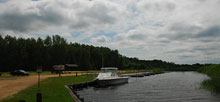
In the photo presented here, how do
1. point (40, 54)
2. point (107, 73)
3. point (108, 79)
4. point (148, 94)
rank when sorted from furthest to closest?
1. point (40, 54)
2. point (107, 73)
3. point (108, 79)
4. point (148, 94)

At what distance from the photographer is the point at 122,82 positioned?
46594 millimetres

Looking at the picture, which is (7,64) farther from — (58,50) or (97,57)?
(97,57)

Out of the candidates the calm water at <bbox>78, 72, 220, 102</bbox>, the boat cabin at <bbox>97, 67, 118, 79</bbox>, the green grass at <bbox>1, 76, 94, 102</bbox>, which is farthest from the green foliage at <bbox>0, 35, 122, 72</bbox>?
the green grass at <bbox>1, 76, 94, 102</bbox>

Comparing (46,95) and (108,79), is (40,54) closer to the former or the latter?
(108,79)

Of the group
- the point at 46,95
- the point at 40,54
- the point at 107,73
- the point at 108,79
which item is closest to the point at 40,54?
the point at 40,54

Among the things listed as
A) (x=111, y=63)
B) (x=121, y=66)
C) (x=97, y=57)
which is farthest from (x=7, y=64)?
(x=121, y=66)

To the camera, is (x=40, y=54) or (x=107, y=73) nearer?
(x=107, y=73)

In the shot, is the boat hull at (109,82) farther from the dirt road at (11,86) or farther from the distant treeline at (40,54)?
the distant treeline at (40,54)

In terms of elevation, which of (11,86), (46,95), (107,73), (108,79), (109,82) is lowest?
(109,82)

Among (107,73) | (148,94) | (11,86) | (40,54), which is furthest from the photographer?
(40,54)

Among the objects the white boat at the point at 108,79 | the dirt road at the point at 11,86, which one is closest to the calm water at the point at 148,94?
the white boat at the point at 108,79

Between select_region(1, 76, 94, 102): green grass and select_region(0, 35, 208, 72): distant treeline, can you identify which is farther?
select_region(0, 35, 208, 72): distant treeline

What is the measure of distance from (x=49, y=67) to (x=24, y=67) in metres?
11.9

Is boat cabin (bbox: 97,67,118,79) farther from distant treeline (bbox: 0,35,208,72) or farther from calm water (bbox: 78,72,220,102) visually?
distant treeline (bbox: 0,35,208,72)
